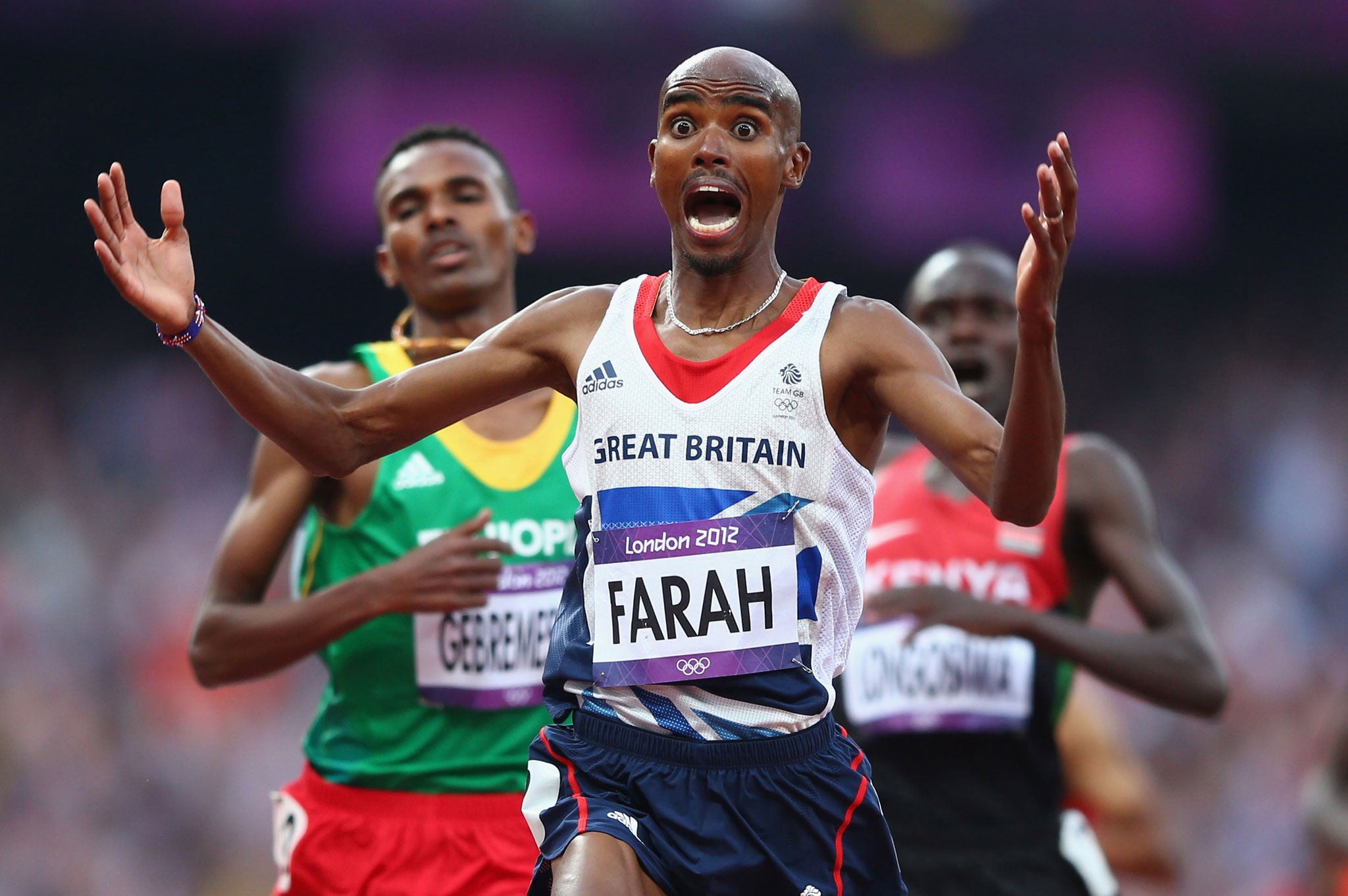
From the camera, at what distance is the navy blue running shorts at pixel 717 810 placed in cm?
341

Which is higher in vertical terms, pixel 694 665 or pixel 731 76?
pixel 731 76

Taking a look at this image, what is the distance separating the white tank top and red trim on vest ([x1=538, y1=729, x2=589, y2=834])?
0.38ft

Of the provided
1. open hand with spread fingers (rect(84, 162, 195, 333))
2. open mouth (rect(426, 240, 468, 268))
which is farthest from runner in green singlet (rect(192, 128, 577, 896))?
open hand with spread fingers (rect(84, 162, 195, 333))

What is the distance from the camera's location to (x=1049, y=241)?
306 centimetres

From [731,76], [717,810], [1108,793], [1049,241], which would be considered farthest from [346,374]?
[1108,793]

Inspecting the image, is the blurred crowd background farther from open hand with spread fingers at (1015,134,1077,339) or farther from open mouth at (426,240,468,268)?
open hand with spread fingers at (1015,134,1077,339)

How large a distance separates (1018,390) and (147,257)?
1729mm

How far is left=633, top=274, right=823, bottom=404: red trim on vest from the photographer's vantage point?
3.56 m

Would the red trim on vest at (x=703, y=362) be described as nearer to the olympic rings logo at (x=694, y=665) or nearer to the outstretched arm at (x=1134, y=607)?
the olympic rings logo at (x=694, y=665)

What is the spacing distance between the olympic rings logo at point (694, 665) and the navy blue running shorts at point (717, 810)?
15 cm

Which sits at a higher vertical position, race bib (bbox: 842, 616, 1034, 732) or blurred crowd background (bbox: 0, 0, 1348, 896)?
blurred crowd background (bbox: 0, 0, 1348, 896)

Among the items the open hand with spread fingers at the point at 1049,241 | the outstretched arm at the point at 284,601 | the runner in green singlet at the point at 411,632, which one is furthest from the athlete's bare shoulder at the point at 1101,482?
the open hand with spread fingers at the point at 1049,241

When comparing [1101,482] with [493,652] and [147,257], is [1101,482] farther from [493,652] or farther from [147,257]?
[147,257]

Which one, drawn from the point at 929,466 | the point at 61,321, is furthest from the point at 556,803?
the point at 61,321
